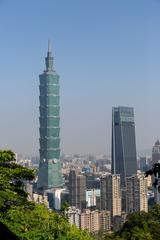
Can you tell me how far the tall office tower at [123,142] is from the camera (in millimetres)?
44469

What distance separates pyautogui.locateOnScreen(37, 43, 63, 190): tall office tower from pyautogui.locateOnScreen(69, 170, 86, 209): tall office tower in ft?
25.0

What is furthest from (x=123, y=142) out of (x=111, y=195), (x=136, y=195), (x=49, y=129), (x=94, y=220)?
(x=94, y=220)

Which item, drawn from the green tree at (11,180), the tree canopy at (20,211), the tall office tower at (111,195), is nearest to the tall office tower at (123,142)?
the tall office tower at (111,195)

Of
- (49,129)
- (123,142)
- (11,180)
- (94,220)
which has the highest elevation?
(49,129)

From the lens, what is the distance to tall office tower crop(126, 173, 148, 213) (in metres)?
29.5

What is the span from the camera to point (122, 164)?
44.3m

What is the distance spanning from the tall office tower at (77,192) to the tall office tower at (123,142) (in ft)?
23.2

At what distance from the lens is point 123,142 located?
46.0 m

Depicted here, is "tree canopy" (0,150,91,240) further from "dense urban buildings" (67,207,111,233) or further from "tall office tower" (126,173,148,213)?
"tall office tower" (126,173,148,213)

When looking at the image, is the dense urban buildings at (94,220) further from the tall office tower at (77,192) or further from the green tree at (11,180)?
the green tree at (11,180)

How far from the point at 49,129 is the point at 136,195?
1557cm

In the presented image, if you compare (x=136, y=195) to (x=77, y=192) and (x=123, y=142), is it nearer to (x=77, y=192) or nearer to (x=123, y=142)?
(x=77, y=192)

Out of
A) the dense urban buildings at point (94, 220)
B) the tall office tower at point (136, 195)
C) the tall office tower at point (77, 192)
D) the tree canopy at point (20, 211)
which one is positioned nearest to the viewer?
the tree canopy at point (20, 211)

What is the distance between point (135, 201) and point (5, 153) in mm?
28121
